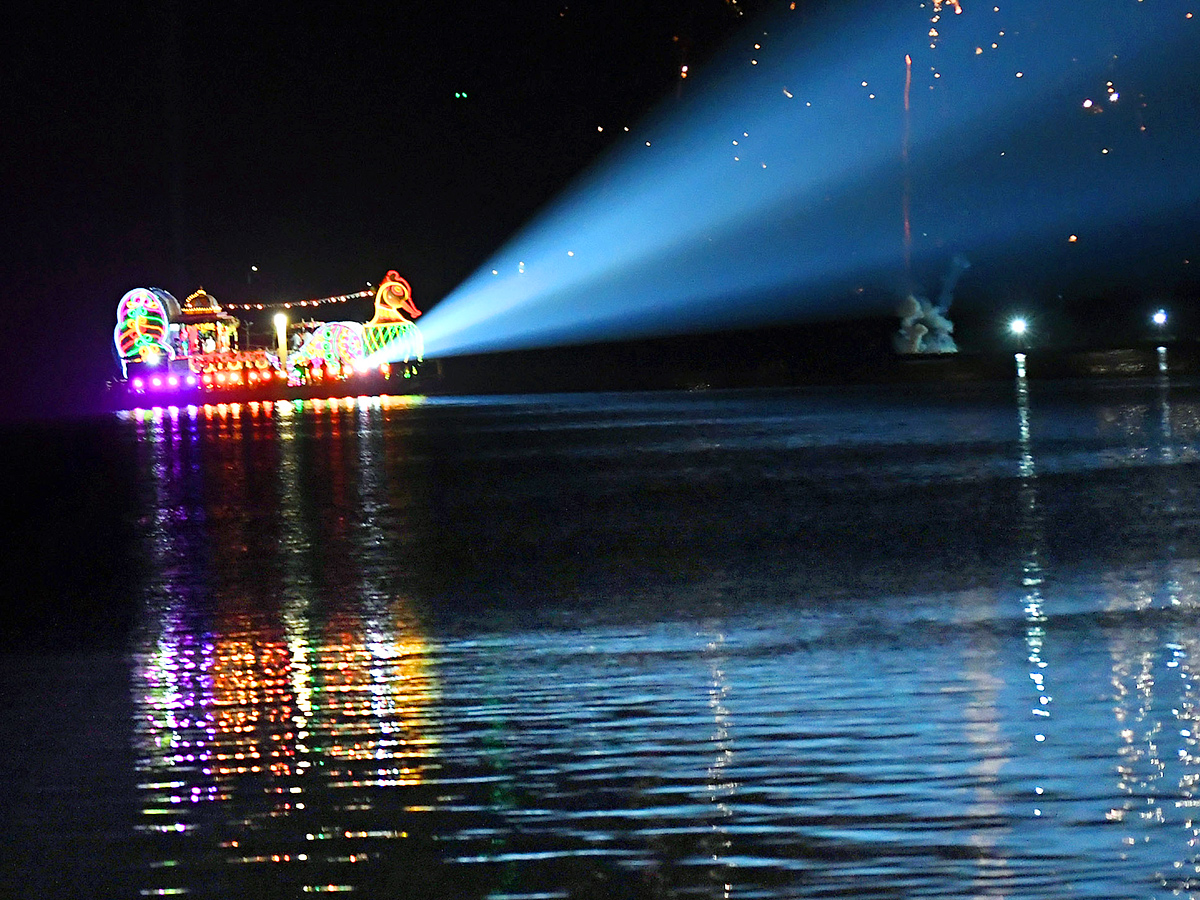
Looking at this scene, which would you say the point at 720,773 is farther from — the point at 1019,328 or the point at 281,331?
the point at 281,331

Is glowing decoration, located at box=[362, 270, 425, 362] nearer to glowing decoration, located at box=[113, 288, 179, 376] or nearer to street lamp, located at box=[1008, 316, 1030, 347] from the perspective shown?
glowing decoration, located at box=[113, 288, 179, 376]

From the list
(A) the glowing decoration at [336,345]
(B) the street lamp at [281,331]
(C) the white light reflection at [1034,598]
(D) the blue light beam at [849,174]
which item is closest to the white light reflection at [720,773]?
(C) the white light reflection at [1034,598]

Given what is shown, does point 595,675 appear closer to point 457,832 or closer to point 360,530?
point 457,832

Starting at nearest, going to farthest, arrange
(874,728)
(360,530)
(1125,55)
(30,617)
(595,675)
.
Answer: (874,728), (595,675), (30,617), (360,530), (1125,55)

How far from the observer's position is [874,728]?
5.31 m

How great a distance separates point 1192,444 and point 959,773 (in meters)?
12.9

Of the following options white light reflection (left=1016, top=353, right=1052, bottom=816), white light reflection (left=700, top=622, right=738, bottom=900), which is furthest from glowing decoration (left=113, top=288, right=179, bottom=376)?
white light reflection (left=700, top=622, right=738, bottom=900)

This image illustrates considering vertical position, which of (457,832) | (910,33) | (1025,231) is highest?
(910,33)

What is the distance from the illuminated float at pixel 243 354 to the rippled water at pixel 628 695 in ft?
127

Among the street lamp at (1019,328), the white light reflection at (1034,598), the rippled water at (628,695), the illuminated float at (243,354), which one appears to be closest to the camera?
the rippled water at (628,695)

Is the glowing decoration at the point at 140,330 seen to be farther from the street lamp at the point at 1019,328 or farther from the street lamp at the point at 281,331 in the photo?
the street lamp at the point at 1019,328

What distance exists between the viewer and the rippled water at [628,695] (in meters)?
4.15

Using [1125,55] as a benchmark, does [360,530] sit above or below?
below

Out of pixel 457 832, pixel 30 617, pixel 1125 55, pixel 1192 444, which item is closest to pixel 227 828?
pixel 457 832
